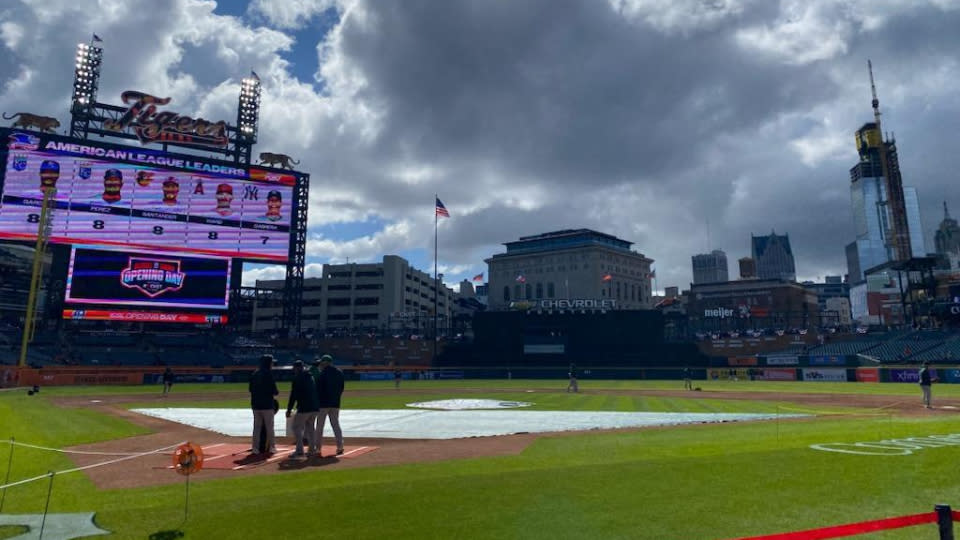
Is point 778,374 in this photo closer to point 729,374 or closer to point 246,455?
point 729,374

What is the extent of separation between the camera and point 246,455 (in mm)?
11797

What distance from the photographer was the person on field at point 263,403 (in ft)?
37.9

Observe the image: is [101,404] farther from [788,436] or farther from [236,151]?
[236,151]

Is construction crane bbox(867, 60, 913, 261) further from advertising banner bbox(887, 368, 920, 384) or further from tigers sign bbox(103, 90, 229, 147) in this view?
tigers sign bbox(103, 90, 229, 147)

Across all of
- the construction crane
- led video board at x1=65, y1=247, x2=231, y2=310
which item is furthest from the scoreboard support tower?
the construction crane

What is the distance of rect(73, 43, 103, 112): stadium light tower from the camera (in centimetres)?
6031

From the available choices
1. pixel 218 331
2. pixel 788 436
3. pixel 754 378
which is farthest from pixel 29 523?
pixel 218 331

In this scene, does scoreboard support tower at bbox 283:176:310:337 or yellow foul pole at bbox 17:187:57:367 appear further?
scoreboard support tower at bbox 283:176:310:337

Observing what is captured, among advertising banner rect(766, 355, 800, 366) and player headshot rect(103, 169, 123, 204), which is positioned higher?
player headshot rect(103, 169, 123, 204)

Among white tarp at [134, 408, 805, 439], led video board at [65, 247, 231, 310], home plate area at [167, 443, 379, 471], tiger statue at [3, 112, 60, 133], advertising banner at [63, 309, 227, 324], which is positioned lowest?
white tarp at [134, 408, 805, 439]

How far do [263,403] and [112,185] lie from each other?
5775 cm

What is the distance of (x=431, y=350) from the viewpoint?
7656 cm

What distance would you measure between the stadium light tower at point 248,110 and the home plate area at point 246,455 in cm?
6285

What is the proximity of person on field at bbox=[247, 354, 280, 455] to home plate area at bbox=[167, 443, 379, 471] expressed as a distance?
1.00 feet
